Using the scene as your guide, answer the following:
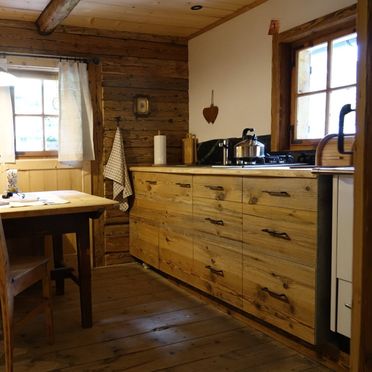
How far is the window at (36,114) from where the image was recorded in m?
3.66

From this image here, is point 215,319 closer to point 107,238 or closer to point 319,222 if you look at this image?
point 319,222

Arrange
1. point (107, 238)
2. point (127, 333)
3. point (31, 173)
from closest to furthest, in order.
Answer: point (127, 333) < point (31, 173) < point (107, 238)

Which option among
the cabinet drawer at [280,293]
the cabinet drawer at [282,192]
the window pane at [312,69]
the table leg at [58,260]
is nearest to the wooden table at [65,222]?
the table leg at [58,260]

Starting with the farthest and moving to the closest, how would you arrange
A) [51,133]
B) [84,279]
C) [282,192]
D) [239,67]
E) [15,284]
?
[51,133]
[239,67]
[84,279]
[282,192]
[15,284]

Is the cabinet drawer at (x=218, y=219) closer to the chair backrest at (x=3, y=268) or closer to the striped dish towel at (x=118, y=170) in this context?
the striped dish towel at (x=118, y=170)

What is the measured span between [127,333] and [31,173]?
1851 mm

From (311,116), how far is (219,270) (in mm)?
1238

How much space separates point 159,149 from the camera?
13.0 ft

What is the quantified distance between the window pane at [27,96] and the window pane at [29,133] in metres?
0.07

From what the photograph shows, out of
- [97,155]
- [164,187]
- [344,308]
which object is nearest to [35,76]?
[97,155]

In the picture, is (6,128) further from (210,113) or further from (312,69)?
(312,69)

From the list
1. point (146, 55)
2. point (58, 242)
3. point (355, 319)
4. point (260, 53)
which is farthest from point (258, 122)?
point (355, 319)

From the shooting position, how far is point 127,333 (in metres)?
2.42

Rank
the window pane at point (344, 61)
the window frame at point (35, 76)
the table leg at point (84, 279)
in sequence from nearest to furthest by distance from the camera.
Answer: the table leg at point (84, 279) → the window pane at point (344, 61) → the window frame at point (35, 76)
